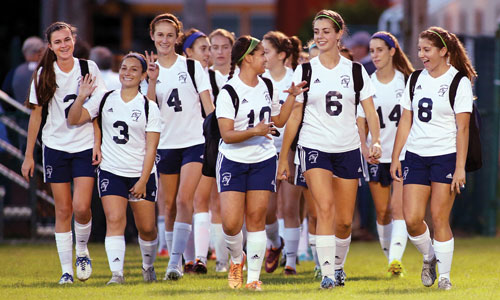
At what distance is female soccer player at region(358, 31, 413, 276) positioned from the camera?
419 inches

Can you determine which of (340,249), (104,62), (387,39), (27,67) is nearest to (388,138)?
(387,39)

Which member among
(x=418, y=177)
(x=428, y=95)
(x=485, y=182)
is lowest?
(x=485, y=182)

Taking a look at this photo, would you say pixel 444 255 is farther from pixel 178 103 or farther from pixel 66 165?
pixel 66 165

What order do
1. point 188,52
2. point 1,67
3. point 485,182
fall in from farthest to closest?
point 1,67 < point 485,182 < point 188,52

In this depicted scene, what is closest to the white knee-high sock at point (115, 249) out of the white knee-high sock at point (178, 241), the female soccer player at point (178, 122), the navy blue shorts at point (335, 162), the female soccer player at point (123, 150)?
the female soccer player at point (123, 150)

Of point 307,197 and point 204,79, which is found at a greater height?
point 204,79

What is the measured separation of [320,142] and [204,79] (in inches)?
68.9

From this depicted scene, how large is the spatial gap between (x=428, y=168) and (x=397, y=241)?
1.74 meters

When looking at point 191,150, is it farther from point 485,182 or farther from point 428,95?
point 485,182

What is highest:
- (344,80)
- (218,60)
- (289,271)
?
(218,60)

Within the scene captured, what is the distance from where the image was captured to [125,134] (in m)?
9.46

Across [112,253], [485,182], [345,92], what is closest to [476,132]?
[345,92]

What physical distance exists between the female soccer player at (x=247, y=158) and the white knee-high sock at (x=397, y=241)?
6.55 ft

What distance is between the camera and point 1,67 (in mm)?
28781
